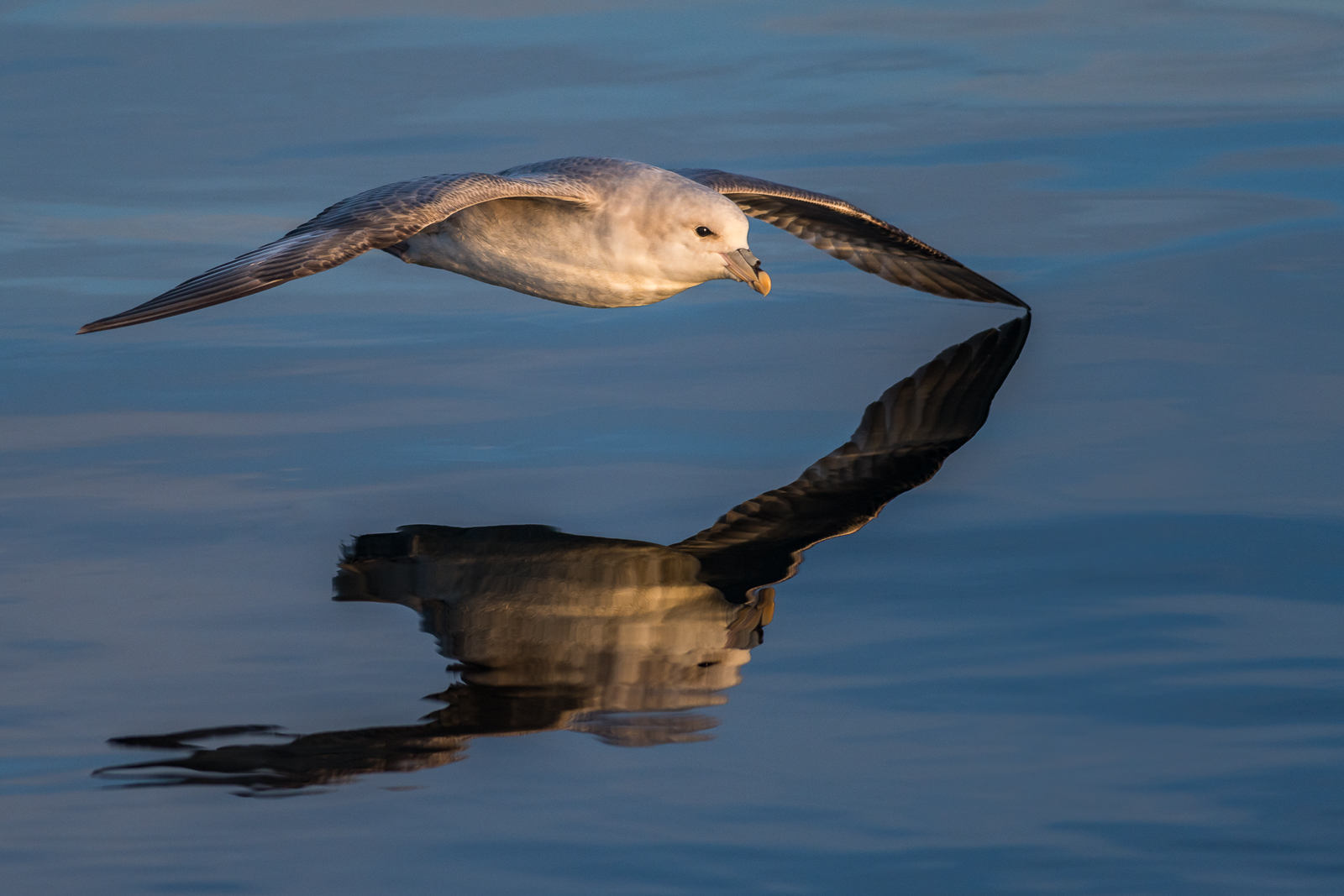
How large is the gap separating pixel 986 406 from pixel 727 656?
4.04 m

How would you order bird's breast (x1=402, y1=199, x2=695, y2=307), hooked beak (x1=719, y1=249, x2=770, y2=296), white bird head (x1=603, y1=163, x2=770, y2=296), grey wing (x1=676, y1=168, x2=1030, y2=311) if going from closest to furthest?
hooked beak (x1=719, y1=249, x2=770, y2=296) → white bird head (x1=603, y1=163, x2=770, y2=296) → bird's breast (x1=402, y1=199, x2=695, y2=307) → grey wing (x1=676, y1=168, x2=1030, y2=311)

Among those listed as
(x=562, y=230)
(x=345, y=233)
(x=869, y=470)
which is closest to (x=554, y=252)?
(x=562, y=230)

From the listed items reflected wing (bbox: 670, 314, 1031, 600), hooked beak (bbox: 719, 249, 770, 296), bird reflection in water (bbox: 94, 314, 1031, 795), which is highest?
hooked beak (bbox: 719, 249, 770, 296)

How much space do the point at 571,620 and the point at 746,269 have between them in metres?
3.05

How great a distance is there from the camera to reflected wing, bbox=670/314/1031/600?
7.88 metres

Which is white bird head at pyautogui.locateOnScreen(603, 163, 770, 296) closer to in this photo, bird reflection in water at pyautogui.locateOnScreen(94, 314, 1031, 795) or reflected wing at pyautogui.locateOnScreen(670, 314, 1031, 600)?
reflected wing at pyautogui.locateOnScreen(670, 314, 1031, 600)

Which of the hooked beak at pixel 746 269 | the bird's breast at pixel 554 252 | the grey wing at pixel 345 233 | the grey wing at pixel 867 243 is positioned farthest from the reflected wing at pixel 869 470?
the grey wing at pixel 345 233

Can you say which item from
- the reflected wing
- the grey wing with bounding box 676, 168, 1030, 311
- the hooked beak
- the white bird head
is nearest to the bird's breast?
the white bird head

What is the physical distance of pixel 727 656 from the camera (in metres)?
6.77

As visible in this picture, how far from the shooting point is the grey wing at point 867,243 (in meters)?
11.5

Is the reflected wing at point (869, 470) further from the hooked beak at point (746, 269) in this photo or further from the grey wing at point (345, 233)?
the grey wing at point (345, 233)

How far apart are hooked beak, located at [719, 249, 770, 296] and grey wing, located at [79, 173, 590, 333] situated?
1.05 meters

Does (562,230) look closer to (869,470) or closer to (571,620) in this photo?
(869,470)

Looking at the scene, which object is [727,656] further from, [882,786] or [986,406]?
[986,406]
